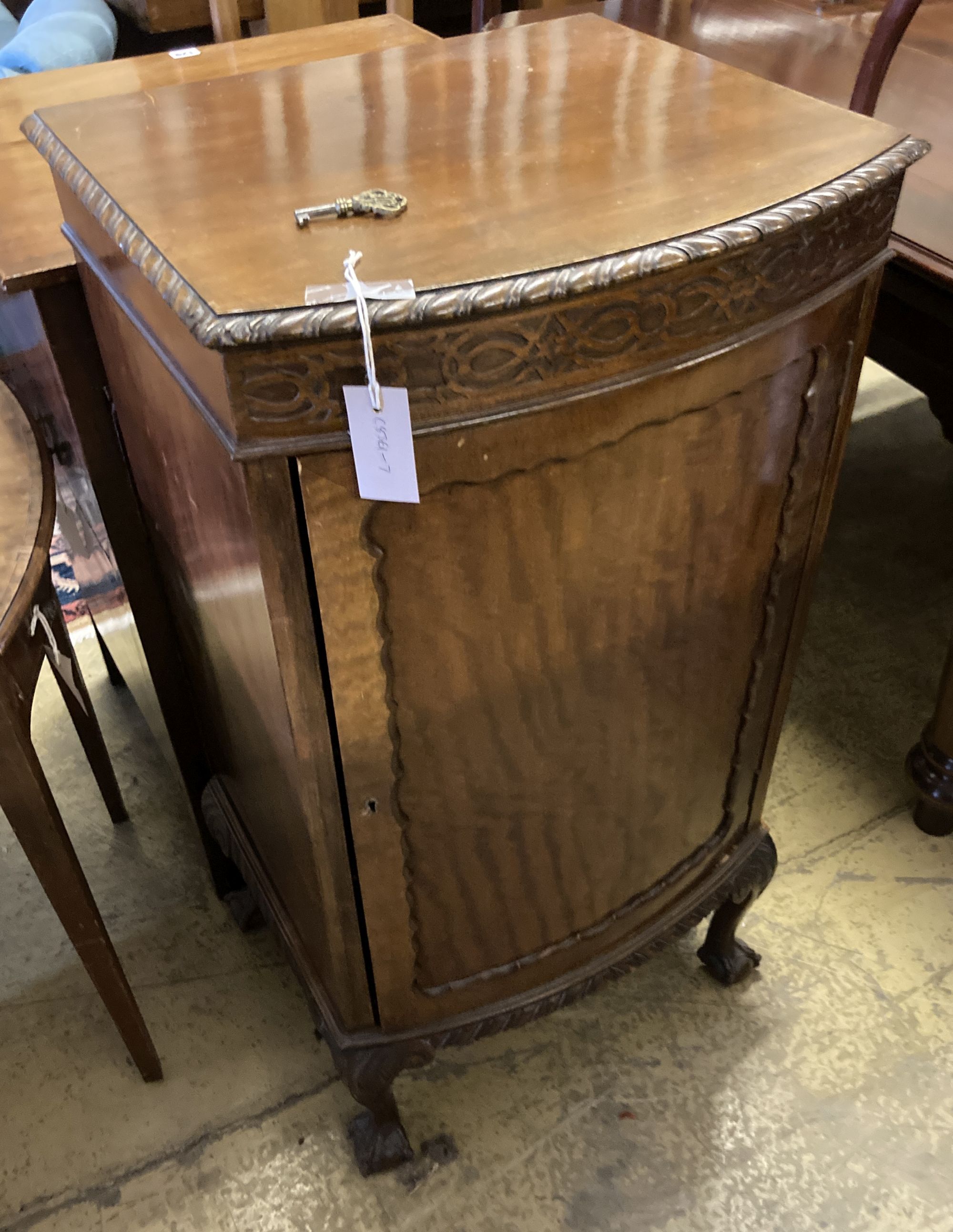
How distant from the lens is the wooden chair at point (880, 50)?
3.72 feet

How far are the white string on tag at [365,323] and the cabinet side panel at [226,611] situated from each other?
0.10 m

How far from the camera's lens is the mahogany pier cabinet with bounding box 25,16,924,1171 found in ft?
2.03

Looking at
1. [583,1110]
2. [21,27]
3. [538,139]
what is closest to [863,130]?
[538,139]

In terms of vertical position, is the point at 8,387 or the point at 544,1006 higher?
the point at 8,387

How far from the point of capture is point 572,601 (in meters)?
0.77

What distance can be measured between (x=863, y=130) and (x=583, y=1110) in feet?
3.40

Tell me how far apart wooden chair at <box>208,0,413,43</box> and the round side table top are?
0.76m

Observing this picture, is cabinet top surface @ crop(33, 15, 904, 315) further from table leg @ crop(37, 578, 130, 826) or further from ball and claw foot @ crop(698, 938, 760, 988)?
ball and claw foot @ crop(698, 938, 760, 988)

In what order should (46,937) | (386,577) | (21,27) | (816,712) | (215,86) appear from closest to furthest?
(386,577) < (215,86) < (46,937) < (816,712) < (21,27)

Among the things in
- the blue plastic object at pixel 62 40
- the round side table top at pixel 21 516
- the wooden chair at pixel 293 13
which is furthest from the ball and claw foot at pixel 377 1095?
the blue plastic object at pixel 62 40

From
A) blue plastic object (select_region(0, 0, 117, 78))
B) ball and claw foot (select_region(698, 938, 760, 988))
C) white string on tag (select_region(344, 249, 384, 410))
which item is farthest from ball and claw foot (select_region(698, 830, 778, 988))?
blue plastic object (select_region(0, 0, 117, 78))

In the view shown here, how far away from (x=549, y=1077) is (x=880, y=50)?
1.24 metres

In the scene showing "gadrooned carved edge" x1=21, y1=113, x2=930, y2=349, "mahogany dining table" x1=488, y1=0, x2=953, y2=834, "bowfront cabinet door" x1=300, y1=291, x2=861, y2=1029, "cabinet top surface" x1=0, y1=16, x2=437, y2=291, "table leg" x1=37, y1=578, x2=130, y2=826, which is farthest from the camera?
"mahogany dining table" x1=488, y1=0, x2=953, y2=834

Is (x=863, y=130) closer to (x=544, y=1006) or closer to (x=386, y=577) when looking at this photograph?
(x=386, y=577)
